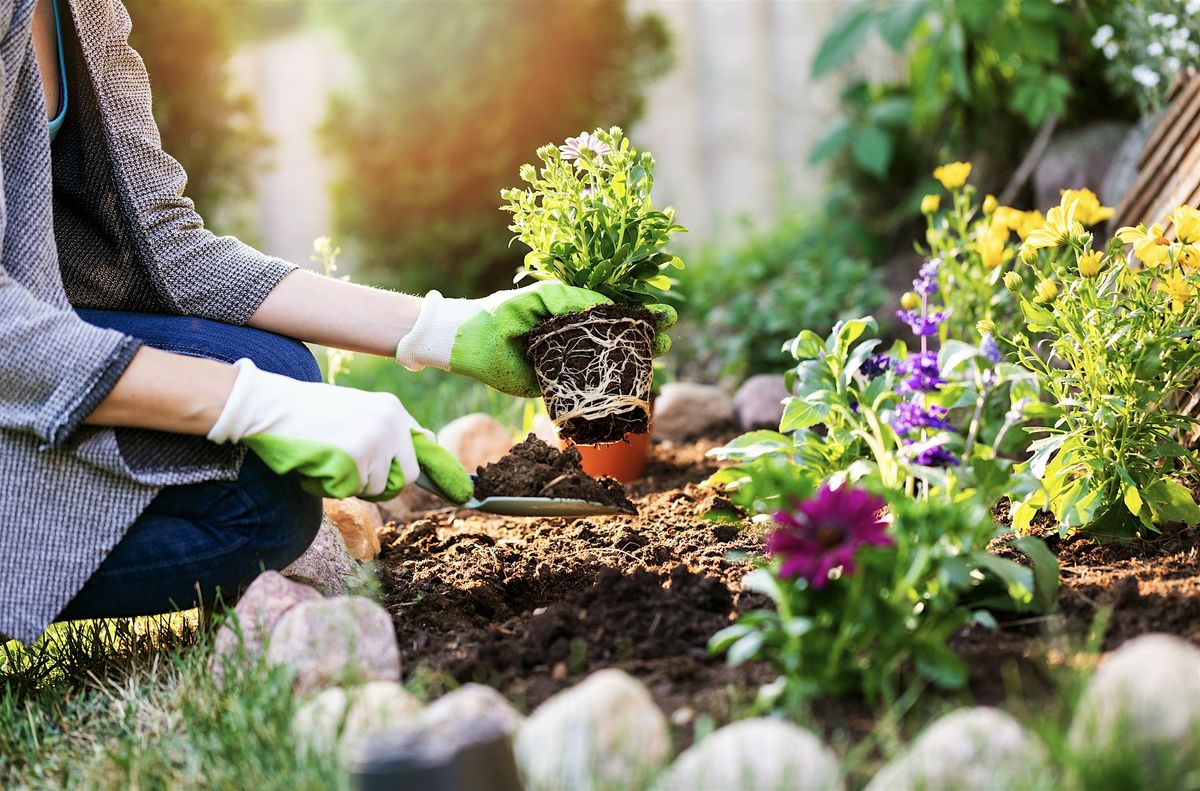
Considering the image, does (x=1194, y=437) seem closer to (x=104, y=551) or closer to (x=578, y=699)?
(x=578, y=699)

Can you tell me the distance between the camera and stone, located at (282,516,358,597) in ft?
6.70

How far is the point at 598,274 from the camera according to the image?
2.06 m

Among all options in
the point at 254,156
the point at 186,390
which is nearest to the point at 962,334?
the point at 186,390

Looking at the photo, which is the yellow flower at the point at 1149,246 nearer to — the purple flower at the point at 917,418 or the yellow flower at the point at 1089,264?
the yellow flower at the point at 1089,264

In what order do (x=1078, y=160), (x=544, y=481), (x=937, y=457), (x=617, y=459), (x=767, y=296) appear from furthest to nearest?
(x=767, y=296), (x=1078, y=160), (x=617, y=459), (x=544, y=481), (x=937, y=457)

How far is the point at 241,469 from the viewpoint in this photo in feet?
5.84

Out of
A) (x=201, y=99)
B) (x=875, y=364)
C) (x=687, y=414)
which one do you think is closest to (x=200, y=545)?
(x=875, y=364)

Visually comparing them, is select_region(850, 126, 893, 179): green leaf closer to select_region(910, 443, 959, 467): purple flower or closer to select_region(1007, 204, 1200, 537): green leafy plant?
select_region(1007, 204, 1200, 537): green leafy plant

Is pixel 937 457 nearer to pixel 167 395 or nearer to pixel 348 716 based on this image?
pixel 348 716

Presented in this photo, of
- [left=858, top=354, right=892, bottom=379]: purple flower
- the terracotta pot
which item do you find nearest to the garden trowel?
[left=858, top=354, right=892, bottom=379]: purple flower

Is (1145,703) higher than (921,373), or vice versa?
(921,373)

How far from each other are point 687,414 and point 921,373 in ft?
5.76

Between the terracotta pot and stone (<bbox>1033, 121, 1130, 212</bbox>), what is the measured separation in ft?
6.39

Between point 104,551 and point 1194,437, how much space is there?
5.89ft
